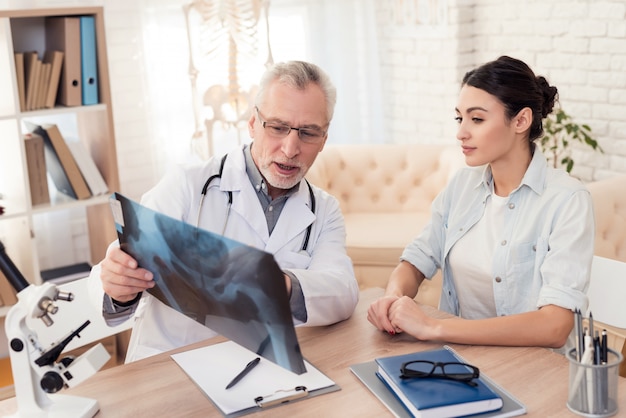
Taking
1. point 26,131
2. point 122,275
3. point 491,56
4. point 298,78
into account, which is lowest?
point 122,275

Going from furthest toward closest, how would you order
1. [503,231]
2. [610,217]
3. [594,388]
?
1. [610,217]
2. [503,231]
3. [594,388]

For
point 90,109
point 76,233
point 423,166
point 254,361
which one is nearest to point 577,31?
point 423,166

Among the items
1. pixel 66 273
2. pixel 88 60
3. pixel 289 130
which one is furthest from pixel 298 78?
pixel 66 273

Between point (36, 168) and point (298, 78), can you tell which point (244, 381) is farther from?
point (36, 168)

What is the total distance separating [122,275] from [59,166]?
1918mm

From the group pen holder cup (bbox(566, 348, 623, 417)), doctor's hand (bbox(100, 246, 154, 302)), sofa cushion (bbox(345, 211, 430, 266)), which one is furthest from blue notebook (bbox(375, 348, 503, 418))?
sofa cushion (bbox(345, 211, 430, 266))

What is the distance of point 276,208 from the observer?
2150mm

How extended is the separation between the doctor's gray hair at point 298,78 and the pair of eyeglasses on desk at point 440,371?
73cm

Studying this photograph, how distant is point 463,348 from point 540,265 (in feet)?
1.23

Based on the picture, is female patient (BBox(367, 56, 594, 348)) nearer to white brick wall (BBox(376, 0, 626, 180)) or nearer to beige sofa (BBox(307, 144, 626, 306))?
beige sofa (BBox(307, 144, 626, 306))

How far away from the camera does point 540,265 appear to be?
2.03 meters

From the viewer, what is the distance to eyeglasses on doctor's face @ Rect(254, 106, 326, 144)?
202cm

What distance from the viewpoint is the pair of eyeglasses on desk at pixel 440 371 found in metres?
1.56

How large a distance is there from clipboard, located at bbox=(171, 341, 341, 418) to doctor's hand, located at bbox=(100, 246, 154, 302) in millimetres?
189
